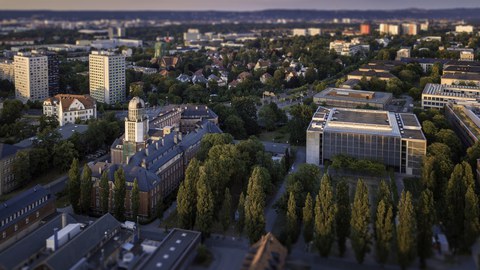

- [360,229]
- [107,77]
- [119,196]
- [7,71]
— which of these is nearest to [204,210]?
[119,196]

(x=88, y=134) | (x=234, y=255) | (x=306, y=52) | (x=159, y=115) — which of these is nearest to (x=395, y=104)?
(x=159, y=115)

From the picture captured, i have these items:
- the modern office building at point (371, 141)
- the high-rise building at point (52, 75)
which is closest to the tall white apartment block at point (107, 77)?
the high-rise building at point (52, 75)

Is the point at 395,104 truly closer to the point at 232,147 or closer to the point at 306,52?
the point at 232,147

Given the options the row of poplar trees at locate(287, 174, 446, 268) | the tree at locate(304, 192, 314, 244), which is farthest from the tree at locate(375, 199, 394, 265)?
the tree at locate(304, 192, 314, 244)

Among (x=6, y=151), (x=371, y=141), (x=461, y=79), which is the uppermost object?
(x=461, y=79)

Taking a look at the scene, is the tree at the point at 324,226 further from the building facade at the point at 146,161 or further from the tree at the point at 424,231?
the building facade at the point at 146,161

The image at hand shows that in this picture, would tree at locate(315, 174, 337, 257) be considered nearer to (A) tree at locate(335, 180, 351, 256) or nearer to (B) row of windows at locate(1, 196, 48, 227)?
(A) tree at locate(335, 180, 351, 256)

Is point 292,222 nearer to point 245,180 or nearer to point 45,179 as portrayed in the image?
point 245,180
